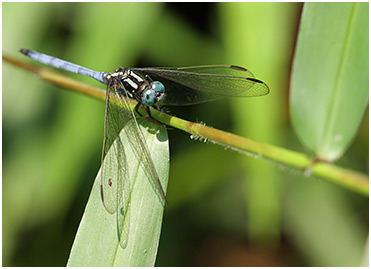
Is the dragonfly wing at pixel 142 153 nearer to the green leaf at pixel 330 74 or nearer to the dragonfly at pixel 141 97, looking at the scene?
the dragonfly at pixel 141 97

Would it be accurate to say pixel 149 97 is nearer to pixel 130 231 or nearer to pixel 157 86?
pixel 157 86

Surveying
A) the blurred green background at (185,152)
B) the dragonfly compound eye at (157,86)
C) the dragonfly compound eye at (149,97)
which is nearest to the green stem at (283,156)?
the dragonfly compound eye at (149,97)

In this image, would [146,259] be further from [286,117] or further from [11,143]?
[286,117]

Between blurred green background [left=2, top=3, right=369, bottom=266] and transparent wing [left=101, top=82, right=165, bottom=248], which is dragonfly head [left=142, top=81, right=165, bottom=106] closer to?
transparent wing [left=101, top=82, right=165, bottom=248]

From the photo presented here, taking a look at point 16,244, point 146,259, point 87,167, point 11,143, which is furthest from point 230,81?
point 16,244

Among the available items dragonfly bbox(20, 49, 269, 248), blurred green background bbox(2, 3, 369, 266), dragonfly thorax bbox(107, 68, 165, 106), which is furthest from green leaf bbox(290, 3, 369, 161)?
blurred green background bbox(2, 3, 369, 266)

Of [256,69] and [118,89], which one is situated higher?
[256,69]
